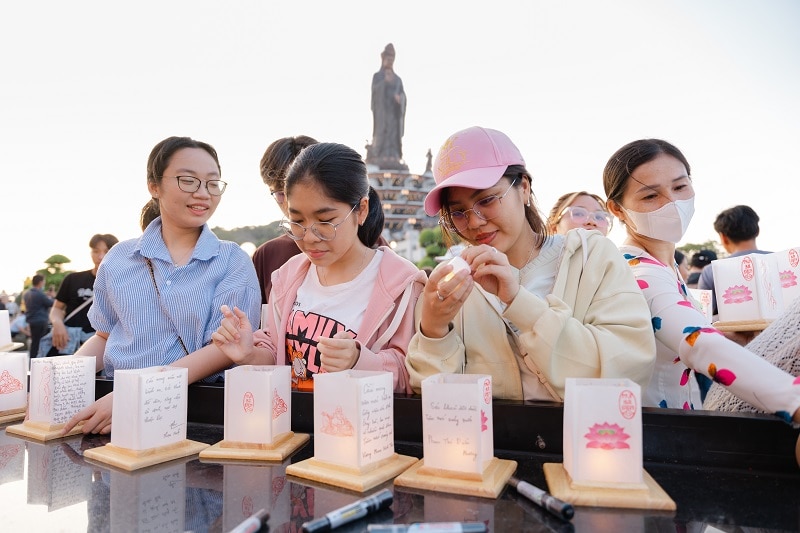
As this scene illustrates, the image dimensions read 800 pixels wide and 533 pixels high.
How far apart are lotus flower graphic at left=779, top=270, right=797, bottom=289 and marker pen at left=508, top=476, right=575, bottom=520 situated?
1746mm

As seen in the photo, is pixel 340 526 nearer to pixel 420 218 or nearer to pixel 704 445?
pixel 704 445

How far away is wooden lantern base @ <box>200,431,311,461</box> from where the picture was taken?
100 cm

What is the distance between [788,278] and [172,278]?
219cm

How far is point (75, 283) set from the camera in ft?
14.0

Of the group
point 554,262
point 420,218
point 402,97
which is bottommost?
point 554,262

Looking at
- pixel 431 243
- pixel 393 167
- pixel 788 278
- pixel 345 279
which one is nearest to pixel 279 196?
pixel 345 279

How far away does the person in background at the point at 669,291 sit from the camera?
0.96 meters

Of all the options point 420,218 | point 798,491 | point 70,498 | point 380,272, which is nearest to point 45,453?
point 70,498

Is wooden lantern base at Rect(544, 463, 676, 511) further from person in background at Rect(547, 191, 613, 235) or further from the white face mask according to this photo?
person in background at Rect(547, 191, 613, 235)

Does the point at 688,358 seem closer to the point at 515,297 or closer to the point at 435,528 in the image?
the point at 515,297

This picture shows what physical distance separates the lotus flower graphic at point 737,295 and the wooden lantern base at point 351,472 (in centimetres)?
174

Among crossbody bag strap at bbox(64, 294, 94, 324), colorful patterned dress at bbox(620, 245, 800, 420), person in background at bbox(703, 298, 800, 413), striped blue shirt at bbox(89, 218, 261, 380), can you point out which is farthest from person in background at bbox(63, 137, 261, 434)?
crossbody bag strap at bbox(64, 294, 94, 324)

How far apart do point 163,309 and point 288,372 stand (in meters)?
0.66

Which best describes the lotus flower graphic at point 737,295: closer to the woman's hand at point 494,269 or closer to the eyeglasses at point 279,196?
the woman's hand at point 494,269
